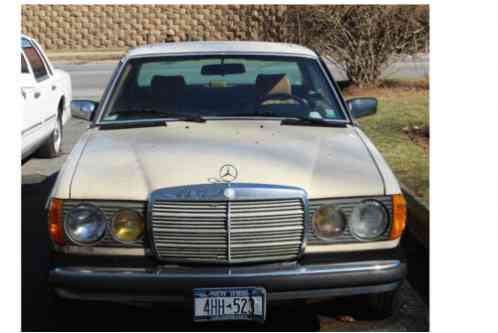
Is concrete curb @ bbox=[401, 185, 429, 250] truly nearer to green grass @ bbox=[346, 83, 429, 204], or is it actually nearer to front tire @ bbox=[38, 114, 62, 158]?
green grass @ bbox=[346, 83, 429, 204]

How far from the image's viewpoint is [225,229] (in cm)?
398

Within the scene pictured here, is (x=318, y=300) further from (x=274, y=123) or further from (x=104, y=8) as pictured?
(x=104, y=8)

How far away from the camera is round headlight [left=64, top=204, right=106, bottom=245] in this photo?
4051 mm

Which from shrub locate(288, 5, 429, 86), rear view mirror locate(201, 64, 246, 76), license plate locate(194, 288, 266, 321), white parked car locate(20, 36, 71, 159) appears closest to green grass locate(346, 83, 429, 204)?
shrub locate(288, 5, 429, 86)

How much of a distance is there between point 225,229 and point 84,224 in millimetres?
714

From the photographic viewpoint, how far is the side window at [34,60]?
9227 millimetres

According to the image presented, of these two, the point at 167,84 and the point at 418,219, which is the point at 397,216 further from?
the point at 418,219

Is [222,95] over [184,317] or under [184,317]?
over

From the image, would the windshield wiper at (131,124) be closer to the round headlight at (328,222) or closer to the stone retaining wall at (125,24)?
the round headlight at (328,222)

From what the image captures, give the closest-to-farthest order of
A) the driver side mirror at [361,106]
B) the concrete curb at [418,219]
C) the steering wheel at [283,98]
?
the steering wheel at [283,98], the driver side mirror at [361,106], the concrete curb at [418,219]

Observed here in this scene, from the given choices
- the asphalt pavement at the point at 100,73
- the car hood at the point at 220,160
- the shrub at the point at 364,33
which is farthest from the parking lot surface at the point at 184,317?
the asphalt pavement at the point at 100,73

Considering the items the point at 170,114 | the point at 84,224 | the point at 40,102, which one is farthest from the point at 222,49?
the point at 40,102

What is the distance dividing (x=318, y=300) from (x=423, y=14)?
11968mm

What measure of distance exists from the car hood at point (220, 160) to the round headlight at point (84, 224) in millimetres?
73
